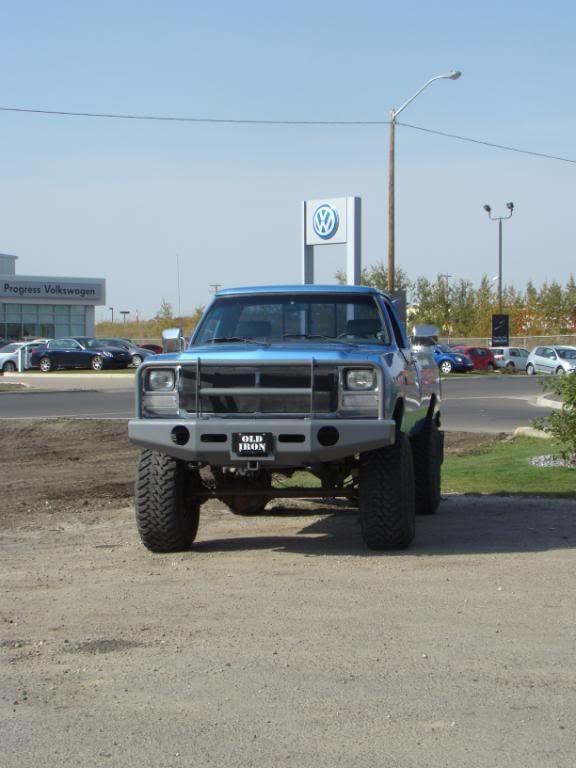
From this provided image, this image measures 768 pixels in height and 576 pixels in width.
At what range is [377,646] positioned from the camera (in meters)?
5.99

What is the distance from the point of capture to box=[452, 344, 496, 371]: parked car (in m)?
55.4

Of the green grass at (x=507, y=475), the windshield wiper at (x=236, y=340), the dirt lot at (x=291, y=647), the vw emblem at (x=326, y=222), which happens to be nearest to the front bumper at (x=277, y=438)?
the dirt lot at (x=291, y=647)

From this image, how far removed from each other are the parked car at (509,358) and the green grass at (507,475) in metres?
41.0

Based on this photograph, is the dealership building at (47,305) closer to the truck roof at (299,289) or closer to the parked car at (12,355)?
the parked car at (12,355)

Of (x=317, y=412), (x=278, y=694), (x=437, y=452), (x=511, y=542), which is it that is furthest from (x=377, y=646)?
(x=437, y=452)

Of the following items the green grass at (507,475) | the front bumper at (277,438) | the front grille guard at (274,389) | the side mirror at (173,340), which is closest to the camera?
the front bumper at (277,438)

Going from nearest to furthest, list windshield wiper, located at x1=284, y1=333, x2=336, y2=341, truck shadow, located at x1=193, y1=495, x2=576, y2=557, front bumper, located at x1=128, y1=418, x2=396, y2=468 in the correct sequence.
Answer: front bumper, located at x1=128, y1=418, x2=396, y2=468 < truck shadow, located at x1=193, y1=495, x2=576, y2=557 < windshield wiper, located at x1=284, y1=333, x2=336, y2=341

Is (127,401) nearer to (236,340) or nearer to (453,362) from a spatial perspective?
(236,340)

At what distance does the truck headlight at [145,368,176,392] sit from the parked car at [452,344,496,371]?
1859 inches

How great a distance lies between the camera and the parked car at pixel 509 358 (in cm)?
5684

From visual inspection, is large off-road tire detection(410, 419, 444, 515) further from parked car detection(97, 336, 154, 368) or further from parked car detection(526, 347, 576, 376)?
parked car detection(97, 336, 154, 368)

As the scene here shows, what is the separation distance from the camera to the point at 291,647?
19.7 ft

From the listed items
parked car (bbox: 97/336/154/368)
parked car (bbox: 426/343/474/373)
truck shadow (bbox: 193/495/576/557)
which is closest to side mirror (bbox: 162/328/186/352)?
truck shadow (bbox: 193/495/576/557)

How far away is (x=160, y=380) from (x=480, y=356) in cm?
4805
